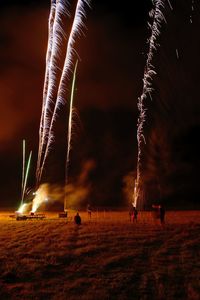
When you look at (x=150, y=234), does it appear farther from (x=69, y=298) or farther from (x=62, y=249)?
(x=69, y=298)

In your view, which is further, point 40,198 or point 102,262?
point 40,198

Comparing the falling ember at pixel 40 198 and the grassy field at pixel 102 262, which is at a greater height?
the falling ember at pixel 40 198

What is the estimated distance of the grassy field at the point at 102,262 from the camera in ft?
55.9

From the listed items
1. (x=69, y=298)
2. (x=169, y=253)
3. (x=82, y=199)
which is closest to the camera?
(x=69, y=298)

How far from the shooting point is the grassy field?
17.0 m

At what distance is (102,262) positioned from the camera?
20797mm

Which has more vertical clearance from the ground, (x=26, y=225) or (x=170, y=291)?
(x=26, y=225)

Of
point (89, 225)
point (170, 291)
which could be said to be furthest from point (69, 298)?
point (89, 225)

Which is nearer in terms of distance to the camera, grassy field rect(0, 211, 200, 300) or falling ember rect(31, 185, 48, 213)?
grassy field rect(0, 211, 200, 300)

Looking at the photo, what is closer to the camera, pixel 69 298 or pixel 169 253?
pixel 69 298

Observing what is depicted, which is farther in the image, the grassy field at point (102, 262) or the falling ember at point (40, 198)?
the falling ember at point (40, 198)

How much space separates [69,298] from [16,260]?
619 centimetres

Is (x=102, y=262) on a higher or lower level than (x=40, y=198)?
lower

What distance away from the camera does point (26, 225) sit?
105 feet
